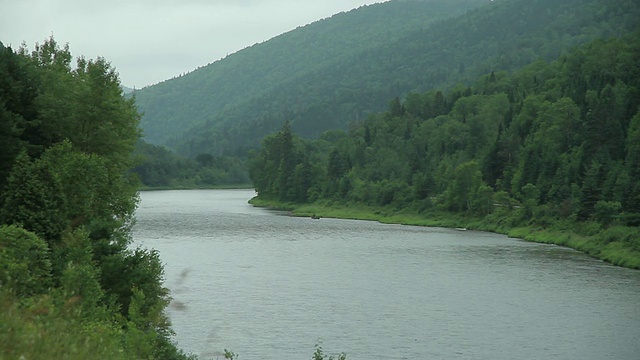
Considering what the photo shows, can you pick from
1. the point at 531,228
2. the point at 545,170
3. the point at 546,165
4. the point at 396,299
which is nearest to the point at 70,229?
the point at 396,299

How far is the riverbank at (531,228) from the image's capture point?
87.1 m

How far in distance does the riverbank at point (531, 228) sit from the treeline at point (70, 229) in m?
52.8

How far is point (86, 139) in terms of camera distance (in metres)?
59.2

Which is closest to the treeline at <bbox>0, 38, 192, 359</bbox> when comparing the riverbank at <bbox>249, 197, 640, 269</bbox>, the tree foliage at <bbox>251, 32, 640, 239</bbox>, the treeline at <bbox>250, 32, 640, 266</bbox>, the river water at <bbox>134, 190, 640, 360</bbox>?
the river water at <bbox>134, 190, 640, 360</bbox>

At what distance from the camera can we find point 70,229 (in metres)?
41.6

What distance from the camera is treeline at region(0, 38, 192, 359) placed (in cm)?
1950

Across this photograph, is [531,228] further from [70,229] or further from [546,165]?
[70,229]

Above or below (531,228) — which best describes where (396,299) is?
above

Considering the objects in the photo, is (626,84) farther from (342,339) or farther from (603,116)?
(342,339)

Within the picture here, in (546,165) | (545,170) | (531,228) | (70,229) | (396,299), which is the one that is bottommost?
(531,228)

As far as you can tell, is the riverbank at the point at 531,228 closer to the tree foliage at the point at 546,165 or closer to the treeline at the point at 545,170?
the treeline at the point at 545,170

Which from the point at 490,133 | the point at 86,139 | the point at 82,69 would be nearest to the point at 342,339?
the point at 86,139

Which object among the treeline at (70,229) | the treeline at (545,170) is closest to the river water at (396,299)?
the treeline at (70,229)

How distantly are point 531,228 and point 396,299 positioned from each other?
2370 inches
